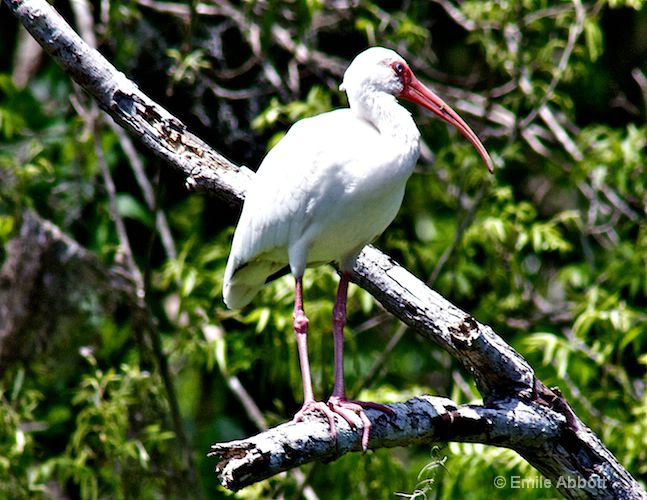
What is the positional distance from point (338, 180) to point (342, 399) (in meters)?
0.82

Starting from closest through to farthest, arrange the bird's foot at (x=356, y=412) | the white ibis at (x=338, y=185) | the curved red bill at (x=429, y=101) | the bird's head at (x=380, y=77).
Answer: the bird's foot at (x=356, y=412)
the white ibis at (x=338, y=185)
the bird's head at (x=380, y=77)
the curved red bill at (x=429, y=101)

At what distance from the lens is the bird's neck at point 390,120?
4.25 m

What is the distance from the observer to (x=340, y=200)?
418 centimetres

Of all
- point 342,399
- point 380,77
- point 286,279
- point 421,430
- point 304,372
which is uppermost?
point 380,77

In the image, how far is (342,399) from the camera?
4.12m

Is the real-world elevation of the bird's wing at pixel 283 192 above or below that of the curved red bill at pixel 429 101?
below

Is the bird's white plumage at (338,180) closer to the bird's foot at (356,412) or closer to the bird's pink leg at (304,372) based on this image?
the bird's pink leg at (304,372)

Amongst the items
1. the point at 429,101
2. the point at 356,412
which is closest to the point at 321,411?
the point at 356,412

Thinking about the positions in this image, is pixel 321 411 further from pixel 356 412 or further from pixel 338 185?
pixel 338 185

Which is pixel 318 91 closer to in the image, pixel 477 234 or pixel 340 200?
pixel 477 234

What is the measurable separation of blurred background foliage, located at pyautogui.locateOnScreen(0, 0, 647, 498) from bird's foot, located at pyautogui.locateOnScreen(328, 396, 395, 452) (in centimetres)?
168

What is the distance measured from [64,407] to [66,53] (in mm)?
3567

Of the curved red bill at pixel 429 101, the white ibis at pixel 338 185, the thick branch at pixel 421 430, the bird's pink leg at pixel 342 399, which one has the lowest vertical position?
the thick branch at pixel 421 430

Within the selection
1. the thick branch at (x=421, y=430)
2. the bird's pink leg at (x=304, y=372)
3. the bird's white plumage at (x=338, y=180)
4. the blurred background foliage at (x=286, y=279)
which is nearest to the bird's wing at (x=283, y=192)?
the bird's white plumage at (x=338, y=180)
